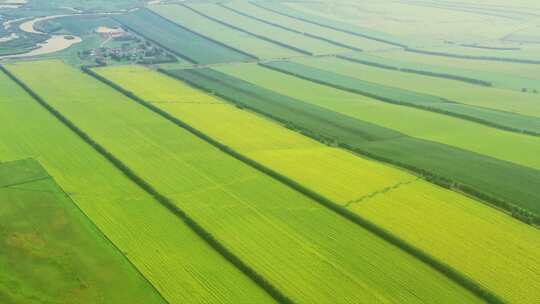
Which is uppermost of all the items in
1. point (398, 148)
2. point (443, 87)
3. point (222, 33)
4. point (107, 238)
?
point (398, 148)

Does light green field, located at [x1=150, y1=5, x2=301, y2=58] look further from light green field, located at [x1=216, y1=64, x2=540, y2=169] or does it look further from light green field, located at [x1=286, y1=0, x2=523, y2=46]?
light green field, located at [x1=286, y1=0, x2=523, y2=46]

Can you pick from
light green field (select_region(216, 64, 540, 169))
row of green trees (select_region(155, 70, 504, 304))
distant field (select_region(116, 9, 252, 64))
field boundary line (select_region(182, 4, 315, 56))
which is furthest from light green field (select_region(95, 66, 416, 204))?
field boundary line (select_region(182, 4, 315, 56))

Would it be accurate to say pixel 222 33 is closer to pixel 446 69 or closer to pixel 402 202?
pixel 446 69

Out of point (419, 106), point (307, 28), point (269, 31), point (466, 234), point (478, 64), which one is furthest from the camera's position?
point (307, 28)

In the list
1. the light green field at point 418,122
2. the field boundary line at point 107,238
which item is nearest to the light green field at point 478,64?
the light green field at point 418,122

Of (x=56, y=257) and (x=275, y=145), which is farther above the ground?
(x=275, y=145)

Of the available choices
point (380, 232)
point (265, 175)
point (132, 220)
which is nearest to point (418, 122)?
point (265, 175)

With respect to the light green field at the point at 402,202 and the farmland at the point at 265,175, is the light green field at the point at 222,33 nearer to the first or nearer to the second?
the farmland at the point at 265,175

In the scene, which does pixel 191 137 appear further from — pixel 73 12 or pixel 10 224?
pixel 73 12
